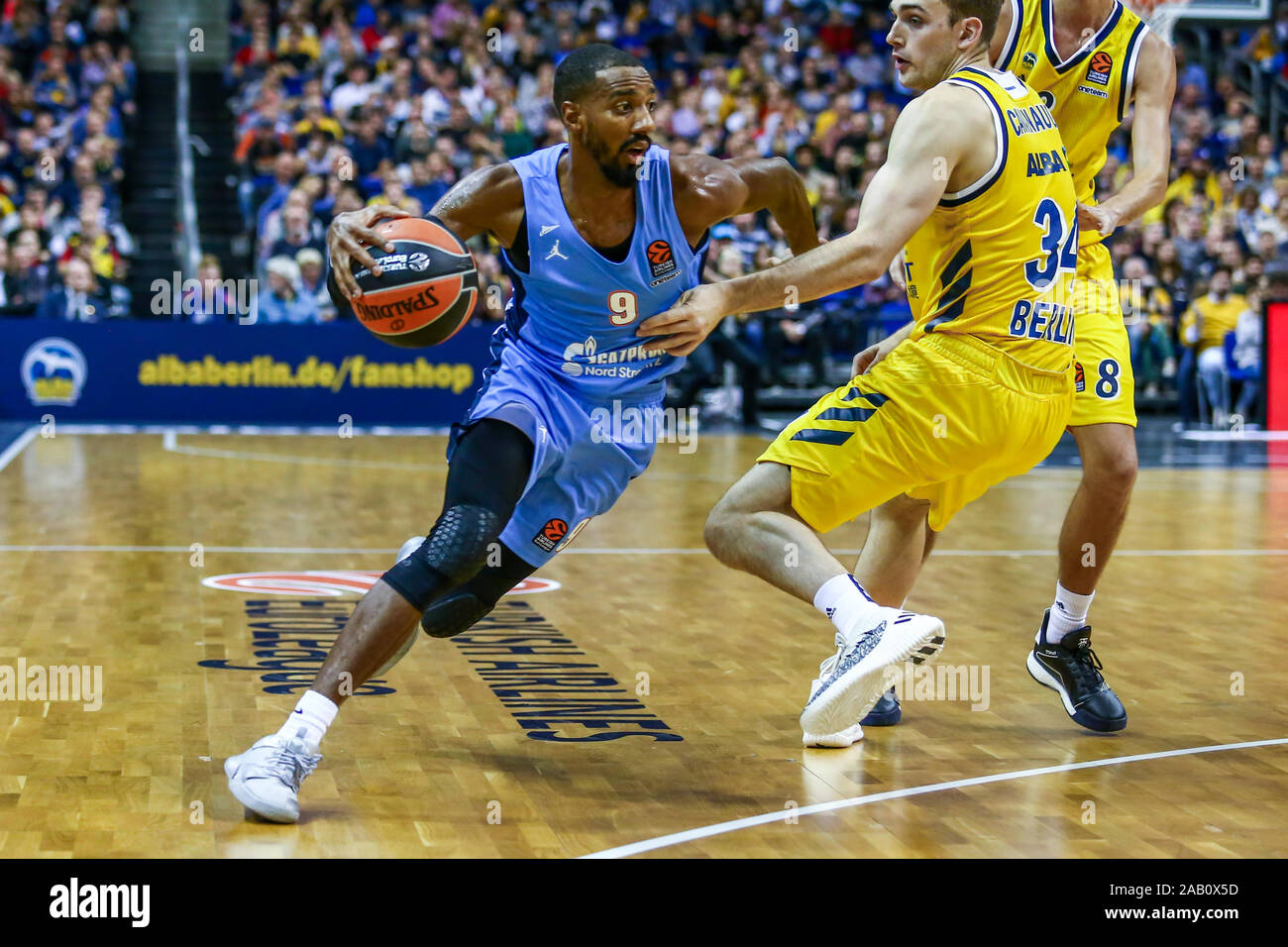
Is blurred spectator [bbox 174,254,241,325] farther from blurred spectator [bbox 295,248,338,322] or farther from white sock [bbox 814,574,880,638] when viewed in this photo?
white sock [bbox 814,574,880,638]

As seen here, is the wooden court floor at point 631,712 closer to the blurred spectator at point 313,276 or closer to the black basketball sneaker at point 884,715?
the black basketball sneaker at point 884,715

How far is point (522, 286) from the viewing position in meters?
4.75

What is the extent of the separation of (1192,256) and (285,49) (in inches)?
425

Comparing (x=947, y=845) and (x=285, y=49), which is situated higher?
(x=285, y=49)

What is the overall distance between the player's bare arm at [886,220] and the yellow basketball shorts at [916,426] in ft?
1.19

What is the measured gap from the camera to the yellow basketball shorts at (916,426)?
4195mm

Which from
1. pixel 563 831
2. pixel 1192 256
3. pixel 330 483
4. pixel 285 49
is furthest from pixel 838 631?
pixel 285 49

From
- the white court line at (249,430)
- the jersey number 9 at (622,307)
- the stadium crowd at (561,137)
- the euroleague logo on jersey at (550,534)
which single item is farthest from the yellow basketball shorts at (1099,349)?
the stadium crowd at (561,137)

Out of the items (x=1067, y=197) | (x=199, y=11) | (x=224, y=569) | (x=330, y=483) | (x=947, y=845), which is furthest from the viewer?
(x=199, y=11)

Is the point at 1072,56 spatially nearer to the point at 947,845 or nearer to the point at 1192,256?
the point at 947,845

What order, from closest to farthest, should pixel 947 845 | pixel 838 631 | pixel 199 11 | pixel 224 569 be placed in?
pixel 947 845 → pixel 838 631 → pixel 224 569 → pixel 199 11

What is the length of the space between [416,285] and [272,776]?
4.22 feet

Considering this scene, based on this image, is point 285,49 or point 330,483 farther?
point 285,49

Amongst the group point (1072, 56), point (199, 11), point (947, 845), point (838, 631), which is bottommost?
point (947, 845)
